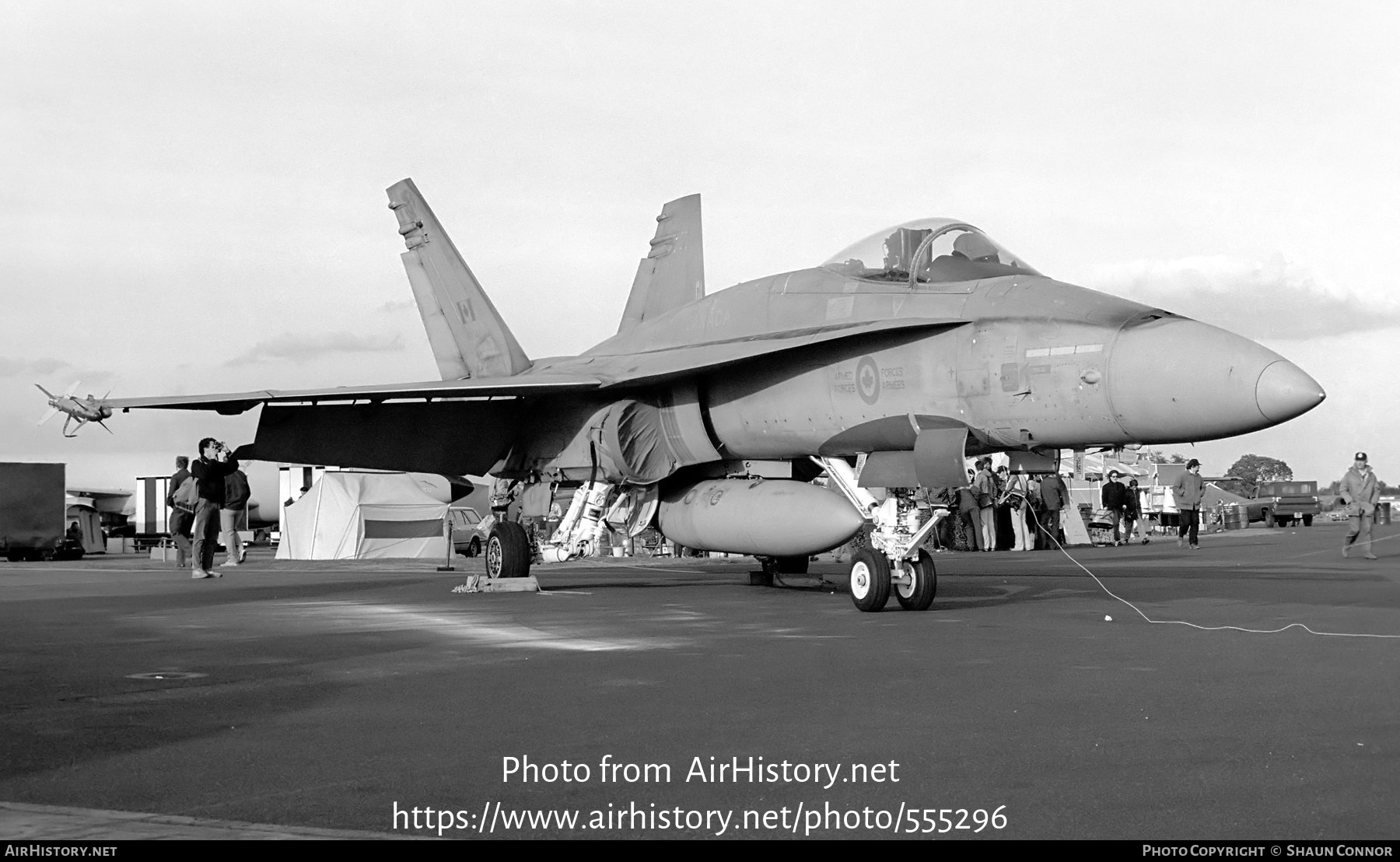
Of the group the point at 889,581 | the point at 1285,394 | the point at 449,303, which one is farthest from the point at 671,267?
the point at 1285,394

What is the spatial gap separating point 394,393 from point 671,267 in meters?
4.83

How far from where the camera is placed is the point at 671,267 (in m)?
17.1

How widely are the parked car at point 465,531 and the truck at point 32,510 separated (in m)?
8.47

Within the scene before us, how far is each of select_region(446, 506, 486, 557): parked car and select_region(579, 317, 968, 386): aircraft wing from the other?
16.1 meters

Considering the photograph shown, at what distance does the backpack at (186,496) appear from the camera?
19.0 meters

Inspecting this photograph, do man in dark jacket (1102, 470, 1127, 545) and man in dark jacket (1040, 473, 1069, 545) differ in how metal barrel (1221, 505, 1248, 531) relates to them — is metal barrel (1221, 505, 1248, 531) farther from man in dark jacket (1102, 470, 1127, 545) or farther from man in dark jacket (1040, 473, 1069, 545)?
man in dark jacket (1040, 473, 1069, 545)

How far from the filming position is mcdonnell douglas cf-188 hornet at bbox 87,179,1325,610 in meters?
9.64

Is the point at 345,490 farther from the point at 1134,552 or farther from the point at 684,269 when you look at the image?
the point at 1134,552

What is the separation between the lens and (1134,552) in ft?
75.8

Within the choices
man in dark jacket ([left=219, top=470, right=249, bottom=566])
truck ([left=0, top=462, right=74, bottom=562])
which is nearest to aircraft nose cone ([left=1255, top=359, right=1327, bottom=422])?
man in dark jacket ([left=219, top=470, right=249, bottom=566])

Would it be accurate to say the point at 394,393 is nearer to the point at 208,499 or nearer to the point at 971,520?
the point at 208,499

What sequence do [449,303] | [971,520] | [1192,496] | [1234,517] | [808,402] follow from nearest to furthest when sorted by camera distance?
[808,402] < [449,303] < [1192,496] < [971,520] < [1234,517]
